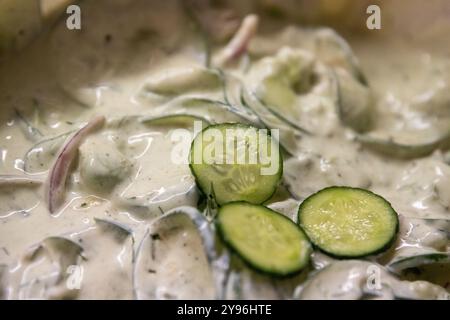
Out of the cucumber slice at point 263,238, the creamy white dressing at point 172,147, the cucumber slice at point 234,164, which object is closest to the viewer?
the cucumber slice at point 263,238

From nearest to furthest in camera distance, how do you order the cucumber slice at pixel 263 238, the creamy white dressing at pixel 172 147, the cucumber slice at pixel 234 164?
the cucumber slice at pixel 263 238 < the creamy white dressing at pixel 172 147 < the cucumber slice at pixel 234 164

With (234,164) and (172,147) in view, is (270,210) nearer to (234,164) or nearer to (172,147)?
Answer: (234,164)

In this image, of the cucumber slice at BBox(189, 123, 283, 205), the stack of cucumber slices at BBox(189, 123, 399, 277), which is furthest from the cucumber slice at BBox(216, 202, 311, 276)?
the cucumber slice at BBox(189, 123, 283, 205)

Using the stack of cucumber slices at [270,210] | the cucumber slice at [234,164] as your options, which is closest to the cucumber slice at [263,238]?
the stack of cucumber slices at [270,210]

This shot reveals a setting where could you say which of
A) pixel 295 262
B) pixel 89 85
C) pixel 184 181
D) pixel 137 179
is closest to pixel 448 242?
pixel 295 262

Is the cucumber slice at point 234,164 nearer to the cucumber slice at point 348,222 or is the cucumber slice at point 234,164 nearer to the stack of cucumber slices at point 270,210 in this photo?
the stack of cucumber slices at point 270,210
